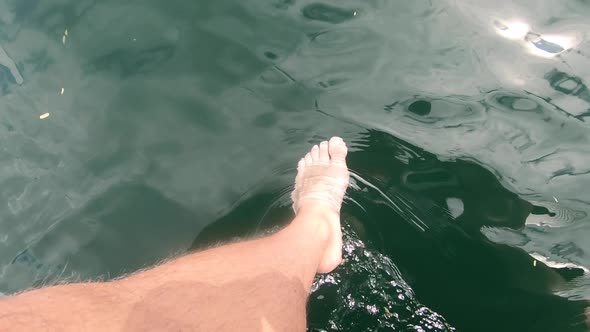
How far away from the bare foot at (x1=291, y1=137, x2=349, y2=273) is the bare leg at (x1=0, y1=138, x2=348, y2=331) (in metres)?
0.22

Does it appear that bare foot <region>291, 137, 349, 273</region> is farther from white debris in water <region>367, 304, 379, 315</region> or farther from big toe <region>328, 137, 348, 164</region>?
white debris in water <region>367, 304, 379, 315</region>

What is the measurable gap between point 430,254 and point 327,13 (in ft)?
3.99

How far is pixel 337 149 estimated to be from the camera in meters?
2.36

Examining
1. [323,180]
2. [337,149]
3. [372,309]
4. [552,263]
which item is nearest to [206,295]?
[372,309]

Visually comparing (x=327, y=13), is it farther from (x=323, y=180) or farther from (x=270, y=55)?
(x=323, y=180)

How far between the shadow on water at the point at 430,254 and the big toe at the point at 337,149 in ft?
0.49

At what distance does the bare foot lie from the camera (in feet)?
7.53

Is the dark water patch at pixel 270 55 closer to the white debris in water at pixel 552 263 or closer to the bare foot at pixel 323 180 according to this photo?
the bare foot at pixel 323 180

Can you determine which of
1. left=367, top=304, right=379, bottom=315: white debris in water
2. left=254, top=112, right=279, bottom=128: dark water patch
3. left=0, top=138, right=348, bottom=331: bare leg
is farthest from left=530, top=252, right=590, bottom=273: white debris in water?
left=254, top=112, right=279, bottom=128: dark water patch

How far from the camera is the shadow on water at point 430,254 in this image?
204 centimetres

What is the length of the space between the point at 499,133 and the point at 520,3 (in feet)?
2.03

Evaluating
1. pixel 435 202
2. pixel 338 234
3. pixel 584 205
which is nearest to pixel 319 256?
pixel 338 234

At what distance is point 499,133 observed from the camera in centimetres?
218

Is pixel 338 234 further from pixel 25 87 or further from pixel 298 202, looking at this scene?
pixel 25 87
